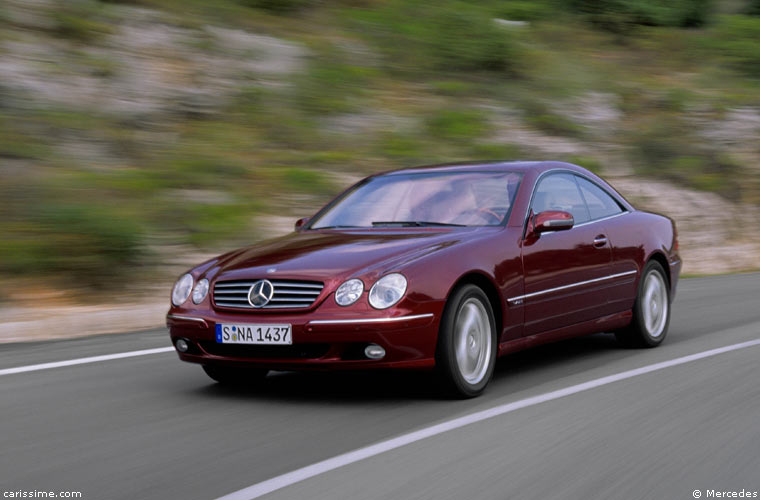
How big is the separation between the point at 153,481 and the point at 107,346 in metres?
4.21

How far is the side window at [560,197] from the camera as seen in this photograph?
7.38 meters

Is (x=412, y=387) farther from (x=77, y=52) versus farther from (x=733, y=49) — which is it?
(x=733, y=49)

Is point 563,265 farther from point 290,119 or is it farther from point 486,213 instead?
point 290,119

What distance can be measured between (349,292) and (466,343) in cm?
83

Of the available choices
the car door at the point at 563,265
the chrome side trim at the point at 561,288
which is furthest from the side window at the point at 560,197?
the chrome side trim at the point at 561,288

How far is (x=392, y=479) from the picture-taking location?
4453mm

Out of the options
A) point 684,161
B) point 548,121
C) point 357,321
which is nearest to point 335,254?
point 357,321

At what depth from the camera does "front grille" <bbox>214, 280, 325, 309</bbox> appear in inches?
236

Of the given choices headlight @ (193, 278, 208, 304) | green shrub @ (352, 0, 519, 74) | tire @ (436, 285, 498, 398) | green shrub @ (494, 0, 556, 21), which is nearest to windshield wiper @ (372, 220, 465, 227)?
tire @ (436, 285, 498, 398)

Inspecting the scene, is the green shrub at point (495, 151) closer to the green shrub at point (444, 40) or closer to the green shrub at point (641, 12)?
the green shrub at point (444, 40)

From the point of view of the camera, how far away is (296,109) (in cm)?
1823

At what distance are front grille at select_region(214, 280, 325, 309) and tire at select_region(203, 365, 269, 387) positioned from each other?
711 mm

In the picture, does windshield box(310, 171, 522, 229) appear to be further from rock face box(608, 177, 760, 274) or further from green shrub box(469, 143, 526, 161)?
green shrub box(469, 143, 526, 161)

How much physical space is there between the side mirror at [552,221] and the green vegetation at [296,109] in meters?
5.24
